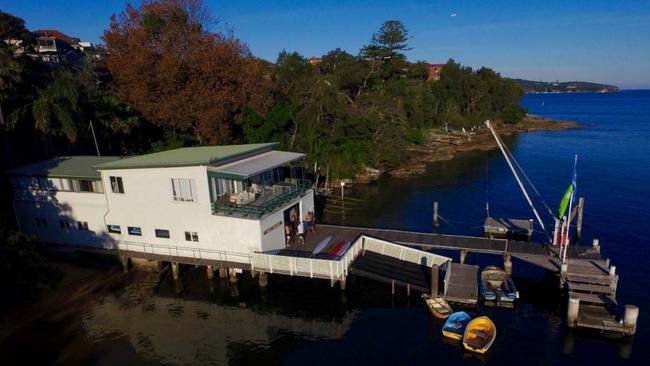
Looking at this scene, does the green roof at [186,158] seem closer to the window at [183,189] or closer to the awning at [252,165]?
the awning at [252,165]

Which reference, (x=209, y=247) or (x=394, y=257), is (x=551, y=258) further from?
(x=209, y=247)

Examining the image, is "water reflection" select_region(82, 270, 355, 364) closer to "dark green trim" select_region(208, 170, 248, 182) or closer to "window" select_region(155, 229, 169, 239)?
"window" select_region(155, 229, 169, 239)

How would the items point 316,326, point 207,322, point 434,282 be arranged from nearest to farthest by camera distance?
point 316,326
point 434,282
point 207,322

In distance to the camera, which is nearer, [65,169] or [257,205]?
[257,205]

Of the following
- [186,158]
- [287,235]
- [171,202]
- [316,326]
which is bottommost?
[316,326]

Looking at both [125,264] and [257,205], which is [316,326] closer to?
[257,205]

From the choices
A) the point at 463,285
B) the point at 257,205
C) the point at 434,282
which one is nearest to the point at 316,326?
the point at 434,282

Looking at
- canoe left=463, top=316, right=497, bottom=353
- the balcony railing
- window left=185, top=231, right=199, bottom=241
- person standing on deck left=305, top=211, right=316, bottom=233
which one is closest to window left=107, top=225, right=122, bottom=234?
window left=185, top=231, right=199, bottom=241
